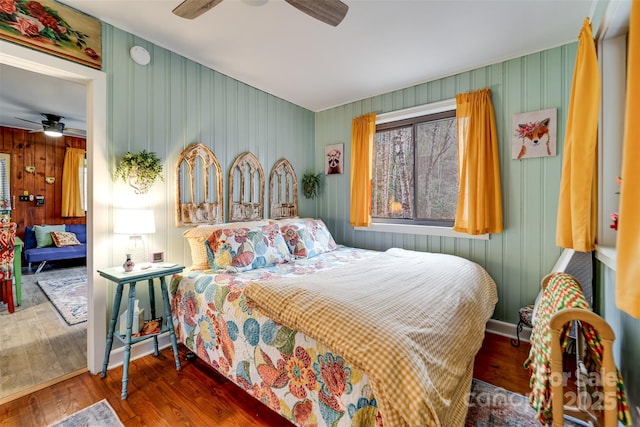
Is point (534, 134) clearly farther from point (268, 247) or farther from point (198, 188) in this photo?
point (198, 188)

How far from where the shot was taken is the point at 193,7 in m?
1.58

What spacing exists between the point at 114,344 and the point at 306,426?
1723 mm

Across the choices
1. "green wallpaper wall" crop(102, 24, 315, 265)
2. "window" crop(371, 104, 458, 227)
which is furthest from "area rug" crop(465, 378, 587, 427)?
"green wallpaper wall" crop(102, 24, 315, 265)

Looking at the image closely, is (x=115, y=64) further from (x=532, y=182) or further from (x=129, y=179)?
(x=532, y=182)

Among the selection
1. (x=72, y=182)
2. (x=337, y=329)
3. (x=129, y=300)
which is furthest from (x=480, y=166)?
(x=72, y=182)

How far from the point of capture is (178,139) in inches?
101

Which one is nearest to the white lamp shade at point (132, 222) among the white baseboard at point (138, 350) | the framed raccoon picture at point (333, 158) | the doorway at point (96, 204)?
the doorway at point (96, 204)

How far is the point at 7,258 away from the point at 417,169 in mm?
4609

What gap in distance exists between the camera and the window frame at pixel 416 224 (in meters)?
2.93

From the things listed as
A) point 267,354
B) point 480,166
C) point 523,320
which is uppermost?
point 480,166

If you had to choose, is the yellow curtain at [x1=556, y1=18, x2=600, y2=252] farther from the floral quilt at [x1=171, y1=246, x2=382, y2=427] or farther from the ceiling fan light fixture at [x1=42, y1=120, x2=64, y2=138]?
the ceiling fan light fixture at [x1=42, y1=120, x2=64, y2=138]

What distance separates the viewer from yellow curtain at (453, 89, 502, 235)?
263 cm

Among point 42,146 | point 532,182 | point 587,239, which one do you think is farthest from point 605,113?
point 42,146

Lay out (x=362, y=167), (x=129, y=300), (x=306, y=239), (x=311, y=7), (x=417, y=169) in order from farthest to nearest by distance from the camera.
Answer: (x=362, y=167) < (x=417, y=169) < (x=306, y=239) < (x=129, y=300) < (x=311, y=7)
